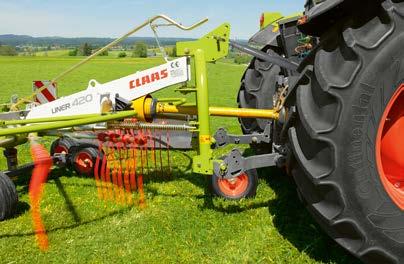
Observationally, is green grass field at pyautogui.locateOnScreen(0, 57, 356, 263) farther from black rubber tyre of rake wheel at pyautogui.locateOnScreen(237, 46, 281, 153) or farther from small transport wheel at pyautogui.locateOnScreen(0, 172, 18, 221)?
black rubber tyre of rake wheel at pyautogui.locateOnScreen(237, 46, 281, 153)

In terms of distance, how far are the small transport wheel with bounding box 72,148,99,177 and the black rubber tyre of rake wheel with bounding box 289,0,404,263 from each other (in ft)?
9.92

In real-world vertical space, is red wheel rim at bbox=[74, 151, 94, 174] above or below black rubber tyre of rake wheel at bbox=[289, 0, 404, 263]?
below

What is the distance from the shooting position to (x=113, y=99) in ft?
12.2

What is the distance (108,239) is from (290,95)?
1.82m

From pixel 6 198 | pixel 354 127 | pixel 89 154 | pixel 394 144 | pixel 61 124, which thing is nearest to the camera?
pixel 354 127

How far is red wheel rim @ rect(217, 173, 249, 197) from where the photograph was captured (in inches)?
157

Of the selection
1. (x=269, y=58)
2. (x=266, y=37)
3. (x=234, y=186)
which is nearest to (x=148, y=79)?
(x=269, y=58)

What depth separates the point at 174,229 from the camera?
3506 millimetres

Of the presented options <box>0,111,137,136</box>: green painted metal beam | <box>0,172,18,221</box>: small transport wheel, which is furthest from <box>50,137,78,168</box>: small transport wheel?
<box>0,111,137,136</box>: green painted metal beam

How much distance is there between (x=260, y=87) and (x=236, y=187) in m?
1.08

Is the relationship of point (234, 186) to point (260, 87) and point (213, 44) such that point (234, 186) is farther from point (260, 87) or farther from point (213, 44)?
point (213, 44)

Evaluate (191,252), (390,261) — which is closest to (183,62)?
(191,252)

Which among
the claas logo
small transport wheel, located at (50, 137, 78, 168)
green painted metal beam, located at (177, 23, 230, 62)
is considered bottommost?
small transport wheel, located at (50, 137, 78, 168)

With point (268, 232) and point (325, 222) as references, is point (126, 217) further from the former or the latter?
point (325, 222)
